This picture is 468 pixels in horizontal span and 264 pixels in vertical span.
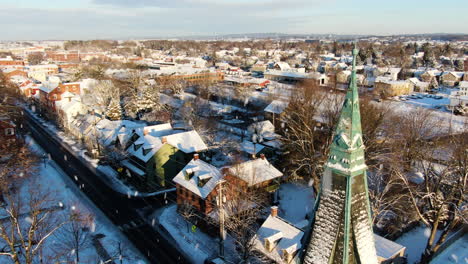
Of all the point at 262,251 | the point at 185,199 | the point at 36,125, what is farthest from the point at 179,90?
the point at 262,251

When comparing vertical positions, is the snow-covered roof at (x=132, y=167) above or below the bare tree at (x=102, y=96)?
below

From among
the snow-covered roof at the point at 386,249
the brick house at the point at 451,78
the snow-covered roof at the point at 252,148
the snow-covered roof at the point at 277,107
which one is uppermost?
the brick house at the point at 451,78

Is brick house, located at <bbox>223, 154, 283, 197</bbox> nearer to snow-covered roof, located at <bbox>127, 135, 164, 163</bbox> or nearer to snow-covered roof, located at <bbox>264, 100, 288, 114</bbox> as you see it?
snow-covered roof, located at <bbox>127, 135, 164, 163</bbox>

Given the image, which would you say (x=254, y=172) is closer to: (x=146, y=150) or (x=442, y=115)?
(x=146, y=150)

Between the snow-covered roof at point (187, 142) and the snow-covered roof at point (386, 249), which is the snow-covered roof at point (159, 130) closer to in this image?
→ the snow-covered roof at point (187, 142)

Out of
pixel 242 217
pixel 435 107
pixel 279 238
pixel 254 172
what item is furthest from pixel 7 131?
pixel 435 107

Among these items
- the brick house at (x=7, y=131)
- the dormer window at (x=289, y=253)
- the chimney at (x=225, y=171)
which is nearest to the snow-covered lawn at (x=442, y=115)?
the chimney at (x=225, y=171)

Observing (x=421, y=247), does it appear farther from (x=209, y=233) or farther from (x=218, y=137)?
(x=218, y=137)
